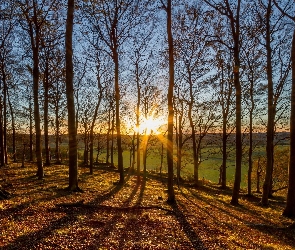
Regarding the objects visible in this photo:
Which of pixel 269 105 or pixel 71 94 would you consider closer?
pixel 71 94

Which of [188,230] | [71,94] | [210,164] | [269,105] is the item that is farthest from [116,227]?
[210,164]

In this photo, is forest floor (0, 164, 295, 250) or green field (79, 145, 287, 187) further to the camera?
green field (79, 145, 287, 187)

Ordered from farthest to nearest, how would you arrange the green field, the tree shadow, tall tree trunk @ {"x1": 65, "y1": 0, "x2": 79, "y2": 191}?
the green field, tall tree trunk @ {"x1": 65, "y1": 0, "x2": 79, "y2": 191}, the tree shadow

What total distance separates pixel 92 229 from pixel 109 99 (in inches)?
1166

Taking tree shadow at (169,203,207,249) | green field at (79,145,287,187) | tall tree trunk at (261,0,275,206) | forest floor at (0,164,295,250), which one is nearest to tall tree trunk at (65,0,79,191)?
forest floor at (0,164,295,250)

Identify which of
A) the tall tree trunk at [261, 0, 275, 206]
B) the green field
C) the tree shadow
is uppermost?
the tall tree trunk at [261, 0, 275, 206]

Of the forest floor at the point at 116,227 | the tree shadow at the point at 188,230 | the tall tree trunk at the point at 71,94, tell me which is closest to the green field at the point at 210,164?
the forest floor at the point at 116,227

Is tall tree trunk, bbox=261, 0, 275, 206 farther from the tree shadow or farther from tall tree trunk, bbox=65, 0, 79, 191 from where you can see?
tall tree trunk, bbox=65, 0, 79, 191

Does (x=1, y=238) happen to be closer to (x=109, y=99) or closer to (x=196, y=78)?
(x=196, y=78)

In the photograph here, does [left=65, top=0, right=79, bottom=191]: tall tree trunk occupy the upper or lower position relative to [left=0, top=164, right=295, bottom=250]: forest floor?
upper

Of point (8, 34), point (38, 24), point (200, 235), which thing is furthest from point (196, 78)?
point (200, 235)

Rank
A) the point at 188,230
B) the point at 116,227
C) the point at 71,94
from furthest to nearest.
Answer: the point at 71,94, the point at 188,230, the point at 116,227

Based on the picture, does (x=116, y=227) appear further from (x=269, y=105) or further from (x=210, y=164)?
(x=210, y=164)

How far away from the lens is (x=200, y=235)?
10.1 metres
